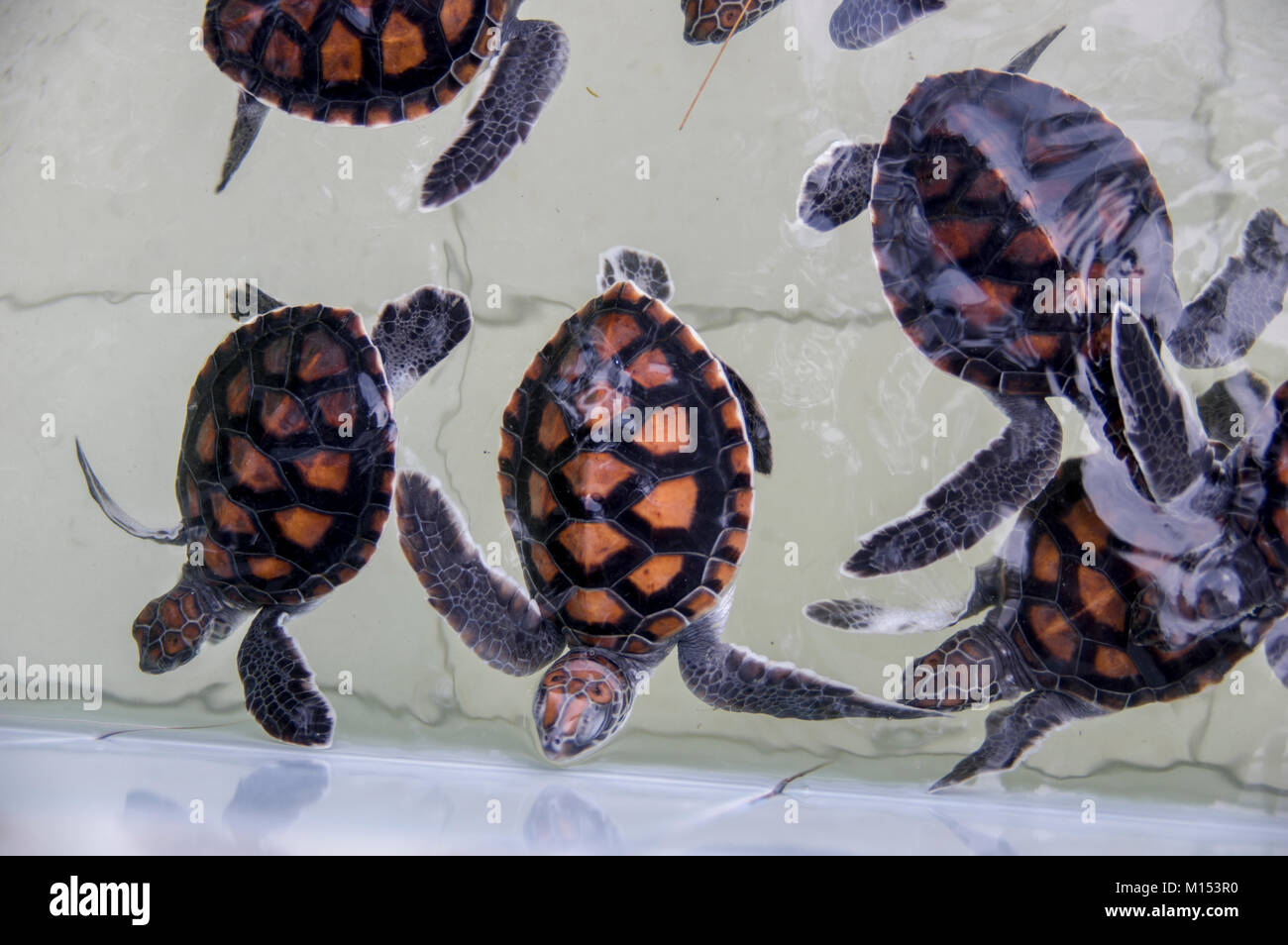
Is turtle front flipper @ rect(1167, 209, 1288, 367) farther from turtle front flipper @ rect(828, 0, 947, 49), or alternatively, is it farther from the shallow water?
turtle front flipper @ rect(828, 0, 947, 49)

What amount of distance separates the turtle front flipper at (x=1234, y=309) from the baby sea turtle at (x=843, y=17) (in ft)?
5.05

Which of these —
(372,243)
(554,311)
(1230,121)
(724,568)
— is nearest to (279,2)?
(372,243)

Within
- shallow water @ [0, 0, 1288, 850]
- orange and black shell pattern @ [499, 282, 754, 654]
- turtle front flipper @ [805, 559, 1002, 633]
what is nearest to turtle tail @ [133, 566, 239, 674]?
shallow water @ [0, 0, 1288, 850]

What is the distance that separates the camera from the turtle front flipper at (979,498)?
283 cm

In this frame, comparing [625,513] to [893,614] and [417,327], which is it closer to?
[417,327]

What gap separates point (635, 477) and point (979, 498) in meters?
1.28

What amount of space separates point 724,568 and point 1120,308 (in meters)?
1.40

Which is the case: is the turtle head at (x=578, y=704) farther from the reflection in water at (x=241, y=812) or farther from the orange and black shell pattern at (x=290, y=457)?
the reflection in water at (x=241, y=812)

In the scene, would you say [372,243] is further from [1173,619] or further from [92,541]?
[1173,619]

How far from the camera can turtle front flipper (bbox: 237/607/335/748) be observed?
117 inches

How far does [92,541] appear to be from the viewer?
3.49 meters

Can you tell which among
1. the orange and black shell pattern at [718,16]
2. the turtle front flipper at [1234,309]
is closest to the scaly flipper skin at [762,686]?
the turtle front flipper at [1234,309]

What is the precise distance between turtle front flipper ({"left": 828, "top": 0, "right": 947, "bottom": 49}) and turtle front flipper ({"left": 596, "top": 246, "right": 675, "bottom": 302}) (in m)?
1.28

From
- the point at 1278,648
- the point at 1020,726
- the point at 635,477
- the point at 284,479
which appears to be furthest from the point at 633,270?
the point at 1278,648
